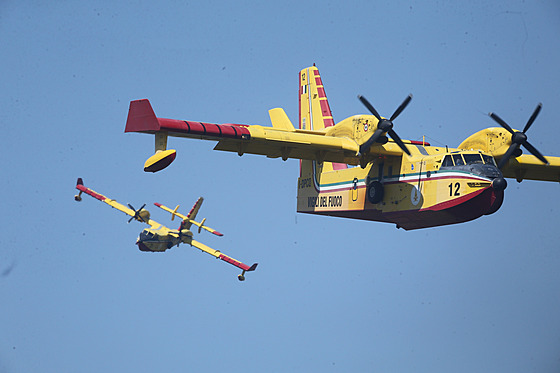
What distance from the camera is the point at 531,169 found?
29.5m

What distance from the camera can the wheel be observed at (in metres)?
27.3

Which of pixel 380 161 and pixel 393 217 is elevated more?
pixel 380 161

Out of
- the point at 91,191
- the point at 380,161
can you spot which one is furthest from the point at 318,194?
the point at 91,191

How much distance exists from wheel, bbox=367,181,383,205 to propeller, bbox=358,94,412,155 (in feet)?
5.62

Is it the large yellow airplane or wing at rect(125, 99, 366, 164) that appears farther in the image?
the large yellow airplane

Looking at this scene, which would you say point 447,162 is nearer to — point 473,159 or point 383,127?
point 473,159

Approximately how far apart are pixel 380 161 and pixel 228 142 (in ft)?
19.2

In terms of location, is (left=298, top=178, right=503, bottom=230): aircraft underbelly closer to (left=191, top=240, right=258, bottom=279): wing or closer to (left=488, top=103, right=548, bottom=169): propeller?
(left=488, top=103, right=548, bottom=169): propeller

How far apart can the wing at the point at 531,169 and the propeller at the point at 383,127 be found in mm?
5045

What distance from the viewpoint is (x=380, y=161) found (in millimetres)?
27938

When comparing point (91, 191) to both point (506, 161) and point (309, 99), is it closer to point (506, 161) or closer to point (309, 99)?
point (309, 99)

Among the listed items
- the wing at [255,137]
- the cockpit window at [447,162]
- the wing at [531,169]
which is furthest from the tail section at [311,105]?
the wing at [531,169]

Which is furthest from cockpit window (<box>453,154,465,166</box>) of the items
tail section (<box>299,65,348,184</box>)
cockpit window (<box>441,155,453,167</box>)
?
tail section (<box>299,65,348,184</box>)

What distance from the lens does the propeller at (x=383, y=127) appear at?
25.8 m
